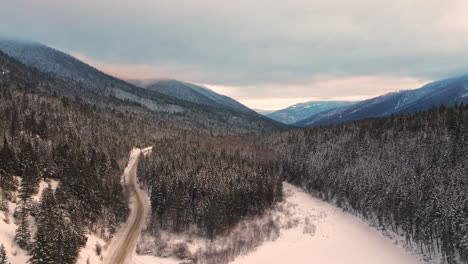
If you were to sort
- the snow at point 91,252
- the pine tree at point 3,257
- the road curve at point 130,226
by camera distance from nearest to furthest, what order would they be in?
the pine tree at point 3,257, the snow at point 91,252, the road curve at point 130,226

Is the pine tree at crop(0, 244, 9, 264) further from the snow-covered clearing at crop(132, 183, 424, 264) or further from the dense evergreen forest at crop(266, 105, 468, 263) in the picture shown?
the dense evergreen forest at crop(266, 105, 468, 263)

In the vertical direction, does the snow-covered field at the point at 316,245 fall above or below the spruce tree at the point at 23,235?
below

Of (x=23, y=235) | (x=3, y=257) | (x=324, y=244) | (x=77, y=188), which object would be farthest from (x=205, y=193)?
(x=3, y=257)

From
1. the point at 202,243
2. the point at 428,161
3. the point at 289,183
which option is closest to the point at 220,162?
the point at 289,183

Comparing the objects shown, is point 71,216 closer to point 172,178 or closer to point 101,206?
point 101,206

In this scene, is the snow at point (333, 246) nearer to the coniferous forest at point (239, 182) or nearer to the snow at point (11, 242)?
the coniferous forest at point (239, 182)

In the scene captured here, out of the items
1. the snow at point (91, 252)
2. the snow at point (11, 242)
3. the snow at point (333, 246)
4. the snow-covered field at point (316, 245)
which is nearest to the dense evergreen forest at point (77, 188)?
the snow at point (11, 242)

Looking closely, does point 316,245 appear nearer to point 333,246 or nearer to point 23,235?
point 333,246

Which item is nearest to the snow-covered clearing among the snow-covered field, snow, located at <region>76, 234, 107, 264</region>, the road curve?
the snow-covered field
